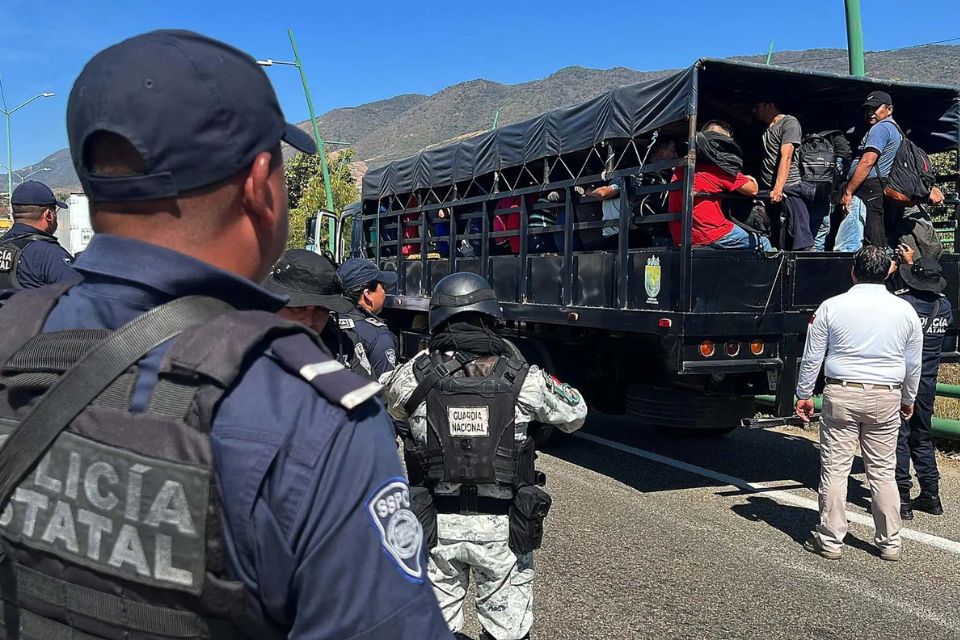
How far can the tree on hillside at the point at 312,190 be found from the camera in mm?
28609

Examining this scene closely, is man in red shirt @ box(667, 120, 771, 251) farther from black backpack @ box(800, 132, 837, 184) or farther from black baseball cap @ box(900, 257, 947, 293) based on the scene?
black baseball cap @ box(900, 257, 947, 293)

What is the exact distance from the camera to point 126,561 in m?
1.03

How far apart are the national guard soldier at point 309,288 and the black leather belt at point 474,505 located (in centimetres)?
105

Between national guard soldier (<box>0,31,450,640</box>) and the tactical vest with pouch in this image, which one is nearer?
national guard soldier (<box>0,31,450,640</box>)

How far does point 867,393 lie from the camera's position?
15.9 feet

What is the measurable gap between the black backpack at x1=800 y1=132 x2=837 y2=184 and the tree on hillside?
20.0 metres

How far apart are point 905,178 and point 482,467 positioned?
5.50 metres

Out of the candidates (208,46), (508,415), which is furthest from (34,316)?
(508,415)

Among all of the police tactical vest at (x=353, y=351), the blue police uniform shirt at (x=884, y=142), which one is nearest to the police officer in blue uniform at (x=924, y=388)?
the blue police uniform shirt at (x=884, y=142)

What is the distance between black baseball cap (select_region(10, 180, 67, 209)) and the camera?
5391 mm

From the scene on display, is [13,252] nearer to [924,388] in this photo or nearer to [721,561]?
[721,561]

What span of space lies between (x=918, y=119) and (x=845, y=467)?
4.23 metres

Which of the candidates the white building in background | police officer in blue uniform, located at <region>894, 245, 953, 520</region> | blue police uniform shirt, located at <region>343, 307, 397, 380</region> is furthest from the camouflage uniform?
the white building in background

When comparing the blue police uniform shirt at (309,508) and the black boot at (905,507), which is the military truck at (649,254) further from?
the blue police uniform shirt at (309,508)
